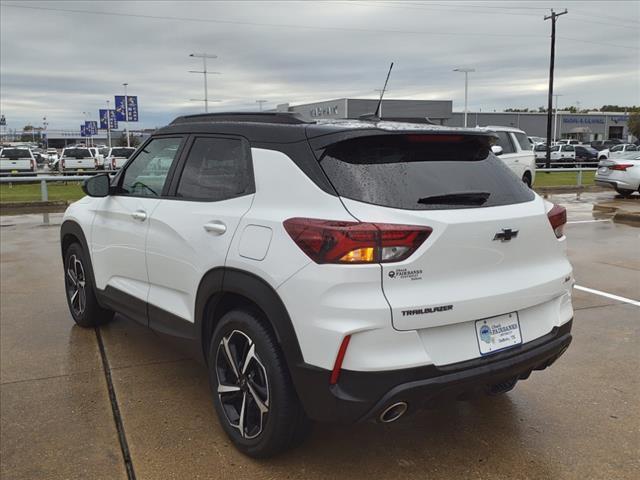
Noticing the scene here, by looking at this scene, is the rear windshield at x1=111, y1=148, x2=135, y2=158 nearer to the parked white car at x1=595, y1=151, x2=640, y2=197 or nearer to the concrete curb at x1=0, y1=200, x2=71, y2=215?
the concrete curb at x1=0, y1=200, x2=71, y2=215

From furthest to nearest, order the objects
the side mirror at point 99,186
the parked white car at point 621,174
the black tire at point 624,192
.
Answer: the black tire at point 624,192
the parked white car at point 621,174
the side mirror at point 99,186

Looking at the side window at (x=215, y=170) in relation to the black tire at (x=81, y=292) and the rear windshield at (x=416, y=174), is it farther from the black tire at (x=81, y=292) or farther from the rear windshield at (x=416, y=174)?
the black tire at (x=81, y=292)

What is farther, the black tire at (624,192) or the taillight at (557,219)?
the black tire at (624,192)

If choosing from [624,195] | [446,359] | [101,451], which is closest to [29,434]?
[101,451]

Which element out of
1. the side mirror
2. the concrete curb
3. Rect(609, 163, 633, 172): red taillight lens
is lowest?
the concrete curb

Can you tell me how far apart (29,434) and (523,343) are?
2823 mm

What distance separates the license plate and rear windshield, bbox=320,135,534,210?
570 mm

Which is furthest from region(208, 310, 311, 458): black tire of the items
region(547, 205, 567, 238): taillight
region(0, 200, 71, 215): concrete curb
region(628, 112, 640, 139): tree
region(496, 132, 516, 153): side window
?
region(628, 112, 640, 139): tree

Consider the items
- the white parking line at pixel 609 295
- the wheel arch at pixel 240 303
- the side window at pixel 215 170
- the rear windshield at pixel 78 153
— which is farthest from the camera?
the rear windshield at pixel 78 153

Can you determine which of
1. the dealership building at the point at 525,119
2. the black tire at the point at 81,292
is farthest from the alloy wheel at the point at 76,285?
the dealership building at the point at 525,119

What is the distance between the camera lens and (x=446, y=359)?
273 centimetres

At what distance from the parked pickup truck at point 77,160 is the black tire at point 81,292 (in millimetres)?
31581

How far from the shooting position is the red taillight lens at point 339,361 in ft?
8.47

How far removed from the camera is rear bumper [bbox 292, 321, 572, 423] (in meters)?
2.62
